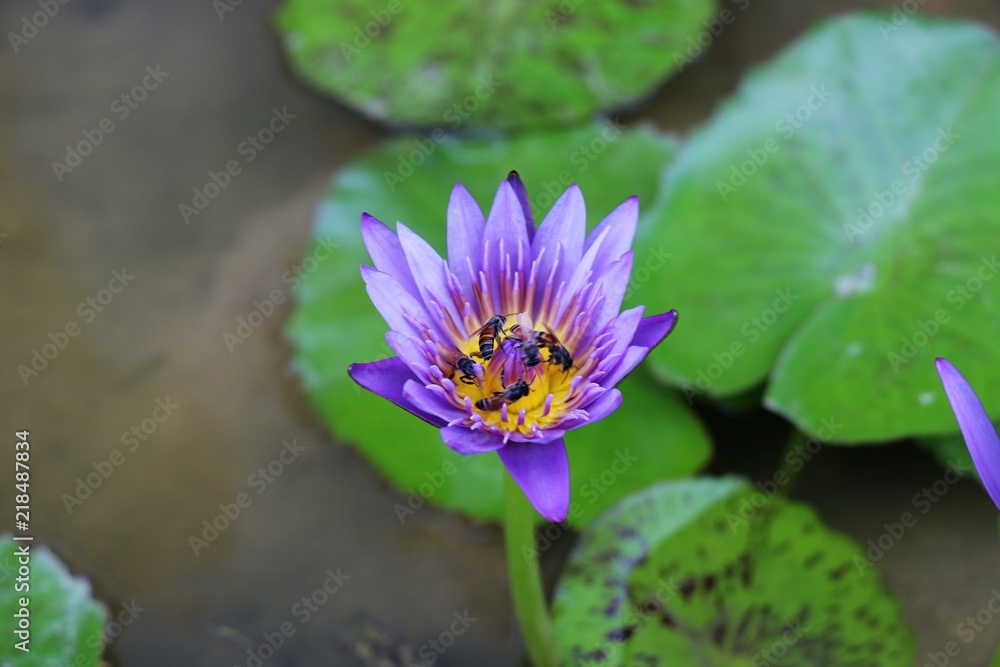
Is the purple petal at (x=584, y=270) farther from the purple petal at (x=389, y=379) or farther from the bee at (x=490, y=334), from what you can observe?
the purple petal at (x=389, y=379)

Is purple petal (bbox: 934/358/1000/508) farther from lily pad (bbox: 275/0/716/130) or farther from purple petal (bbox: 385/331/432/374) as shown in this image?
lily pad (bbox: 275/0/716/130)

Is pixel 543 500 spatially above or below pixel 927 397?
above

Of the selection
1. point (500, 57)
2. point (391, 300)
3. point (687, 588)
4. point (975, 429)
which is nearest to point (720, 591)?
point (687, 588)

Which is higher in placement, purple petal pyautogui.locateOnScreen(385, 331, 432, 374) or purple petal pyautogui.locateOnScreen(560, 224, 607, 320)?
purple petal pyautogui.locateOnScreen(385, 331, 432, 374)

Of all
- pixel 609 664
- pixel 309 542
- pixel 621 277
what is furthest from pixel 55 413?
pixel 621 277

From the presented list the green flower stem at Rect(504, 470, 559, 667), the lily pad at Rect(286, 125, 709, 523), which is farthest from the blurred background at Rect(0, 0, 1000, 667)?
the green flower stem at Rect(504, 470, 559, 667)

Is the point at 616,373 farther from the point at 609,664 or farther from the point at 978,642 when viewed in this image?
the point at 978,642
